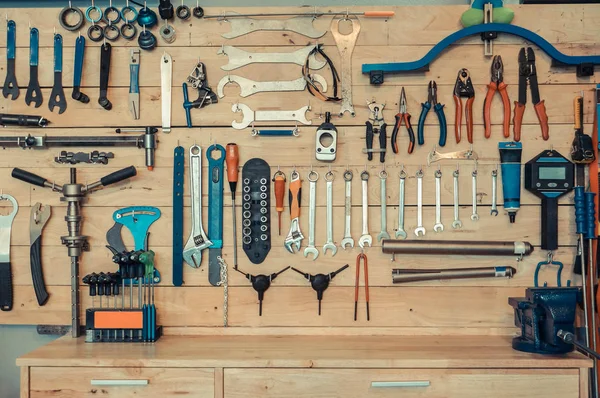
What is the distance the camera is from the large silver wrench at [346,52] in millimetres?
2090

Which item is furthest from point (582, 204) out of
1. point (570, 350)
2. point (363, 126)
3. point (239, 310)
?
point (239, 310)

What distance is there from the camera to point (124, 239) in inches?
83.1

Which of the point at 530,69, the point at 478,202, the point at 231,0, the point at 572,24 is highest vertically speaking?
the point at 231,0

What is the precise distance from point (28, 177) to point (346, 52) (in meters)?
1.24

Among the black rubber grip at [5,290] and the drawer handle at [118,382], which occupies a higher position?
the black rubber grip at [5,290]

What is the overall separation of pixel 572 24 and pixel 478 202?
74 centimetres

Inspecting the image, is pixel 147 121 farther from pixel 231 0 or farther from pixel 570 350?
pixel 570 350

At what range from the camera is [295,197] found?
2.07 meters

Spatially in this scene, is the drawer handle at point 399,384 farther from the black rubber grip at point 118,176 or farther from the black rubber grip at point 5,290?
the black rubber grip at point 5,290

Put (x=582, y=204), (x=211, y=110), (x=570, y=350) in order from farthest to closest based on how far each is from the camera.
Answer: (x=211, y=110) < (x=582, y=204) < (x=570, y=350)

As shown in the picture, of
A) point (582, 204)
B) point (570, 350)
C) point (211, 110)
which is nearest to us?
point (570, 350)

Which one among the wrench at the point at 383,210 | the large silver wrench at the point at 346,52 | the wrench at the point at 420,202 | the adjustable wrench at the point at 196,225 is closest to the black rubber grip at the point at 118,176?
the adjustable wrench at the point at 196,225

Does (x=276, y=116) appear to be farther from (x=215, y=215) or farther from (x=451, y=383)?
(x=451, y=383)

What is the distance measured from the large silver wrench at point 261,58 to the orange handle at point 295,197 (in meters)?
0.43
